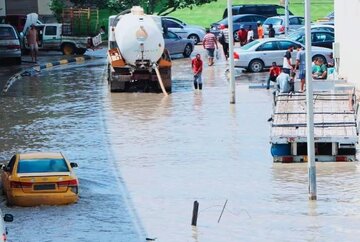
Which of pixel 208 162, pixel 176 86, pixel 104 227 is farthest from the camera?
pixel 176 86

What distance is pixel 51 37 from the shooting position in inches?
2350

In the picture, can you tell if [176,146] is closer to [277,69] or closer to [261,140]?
[261,140]

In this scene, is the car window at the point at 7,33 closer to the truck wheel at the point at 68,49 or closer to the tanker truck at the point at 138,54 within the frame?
the truck wheel at the point at 68,49

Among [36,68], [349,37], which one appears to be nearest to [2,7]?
[36,68]

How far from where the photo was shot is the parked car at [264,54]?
4881cm

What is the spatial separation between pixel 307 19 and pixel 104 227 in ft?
19.8

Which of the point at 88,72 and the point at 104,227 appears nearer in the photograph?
the point at 104,227

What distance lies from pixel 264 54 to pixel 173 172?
22225 millimetres

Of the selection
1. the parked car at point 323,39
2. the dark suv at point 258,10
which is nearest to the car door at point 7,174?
the parked car at point 323,39

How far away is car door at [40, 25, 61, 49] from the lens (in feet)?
194

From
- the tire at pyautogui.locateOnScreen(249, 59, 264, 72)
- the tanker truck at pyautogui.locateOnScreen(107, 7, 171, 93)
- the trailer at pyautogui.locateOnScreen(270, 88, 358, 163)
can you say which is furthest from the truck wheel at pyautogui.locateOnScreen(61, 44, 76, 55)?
the trailer at pyautogui.locateOnScreen(270, 88, 358, 163)

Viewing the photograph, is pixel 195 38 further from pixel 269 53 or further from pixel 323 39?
pixel 269 53

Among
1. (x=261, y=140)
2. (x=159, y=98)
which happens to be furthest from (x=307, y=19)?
(x=159, y=98)

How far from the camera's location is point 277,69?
41.8 meters
